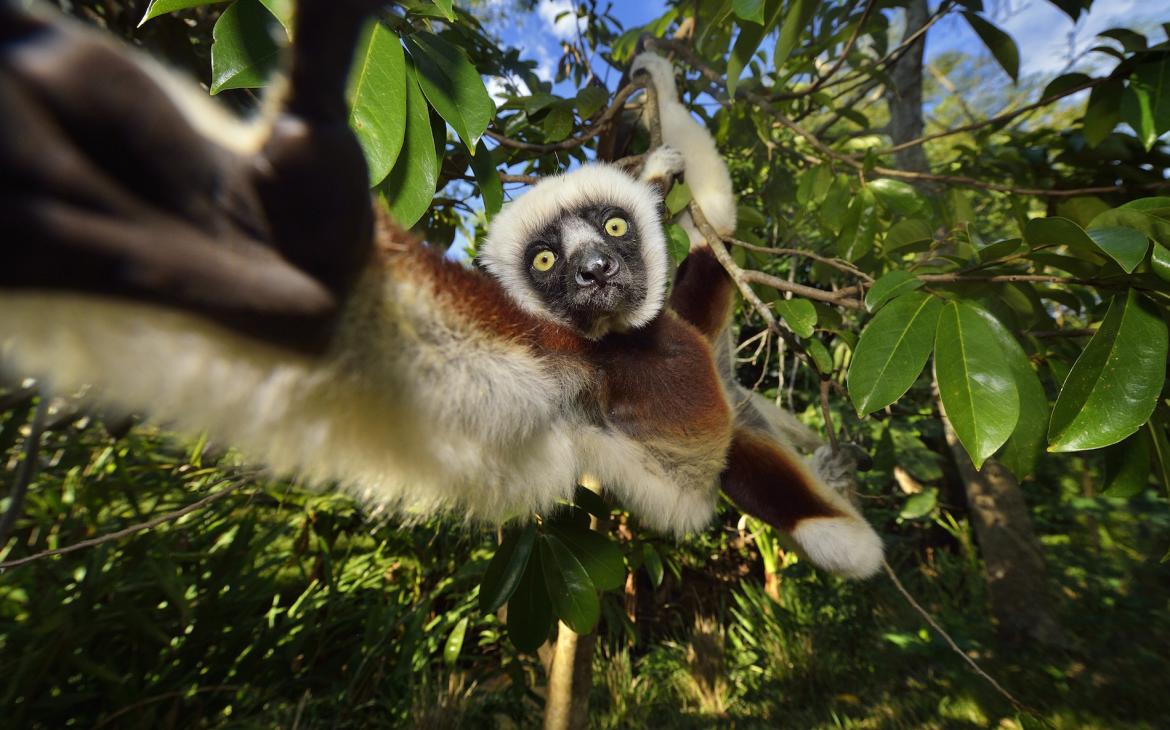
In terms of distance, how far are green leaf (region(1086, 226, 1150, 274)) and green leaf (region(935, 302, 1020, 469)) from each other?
0.29 meters

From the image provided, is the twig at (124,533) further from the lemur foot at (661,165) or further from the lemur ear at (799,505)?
the lemur foot at (661,165)

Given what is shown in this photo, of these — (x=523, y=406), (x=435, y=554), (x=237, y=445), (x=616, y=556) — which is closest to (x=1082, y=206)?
(x=616, y=556)

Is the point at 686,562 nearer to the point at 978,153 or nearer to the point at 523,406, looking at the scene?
the point at 978,153

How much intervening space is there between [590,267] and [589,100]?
111cm

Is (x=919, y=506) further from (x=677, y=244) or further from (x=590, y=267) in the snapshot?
(x=590, y=267)

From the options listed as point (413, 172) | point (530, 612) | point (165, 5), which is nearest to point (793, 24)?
point (413, 172)

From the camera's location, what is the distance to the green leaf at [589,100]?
2.53 m

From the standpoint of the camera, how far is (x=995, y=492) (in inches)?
175

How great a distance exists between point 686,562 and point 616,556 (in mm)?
4323

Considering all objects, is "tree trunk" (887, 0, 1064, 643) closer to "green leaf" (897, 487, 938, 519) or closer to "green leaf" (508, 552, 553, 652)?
"green leaf" (897, 487, 938, 519)

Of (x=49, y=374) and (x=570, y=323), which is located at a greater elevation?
(x=570, y=323)

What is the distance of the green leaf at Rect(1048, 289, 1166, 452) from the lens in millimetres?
1217

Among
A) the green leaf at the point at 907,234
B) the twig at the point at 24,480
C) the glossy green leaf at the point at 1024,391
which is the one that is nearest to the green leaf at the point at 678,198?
the green leaf at the point at 907,234

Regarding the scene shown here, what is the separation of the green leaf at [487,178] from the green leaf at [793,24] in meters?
1.44
